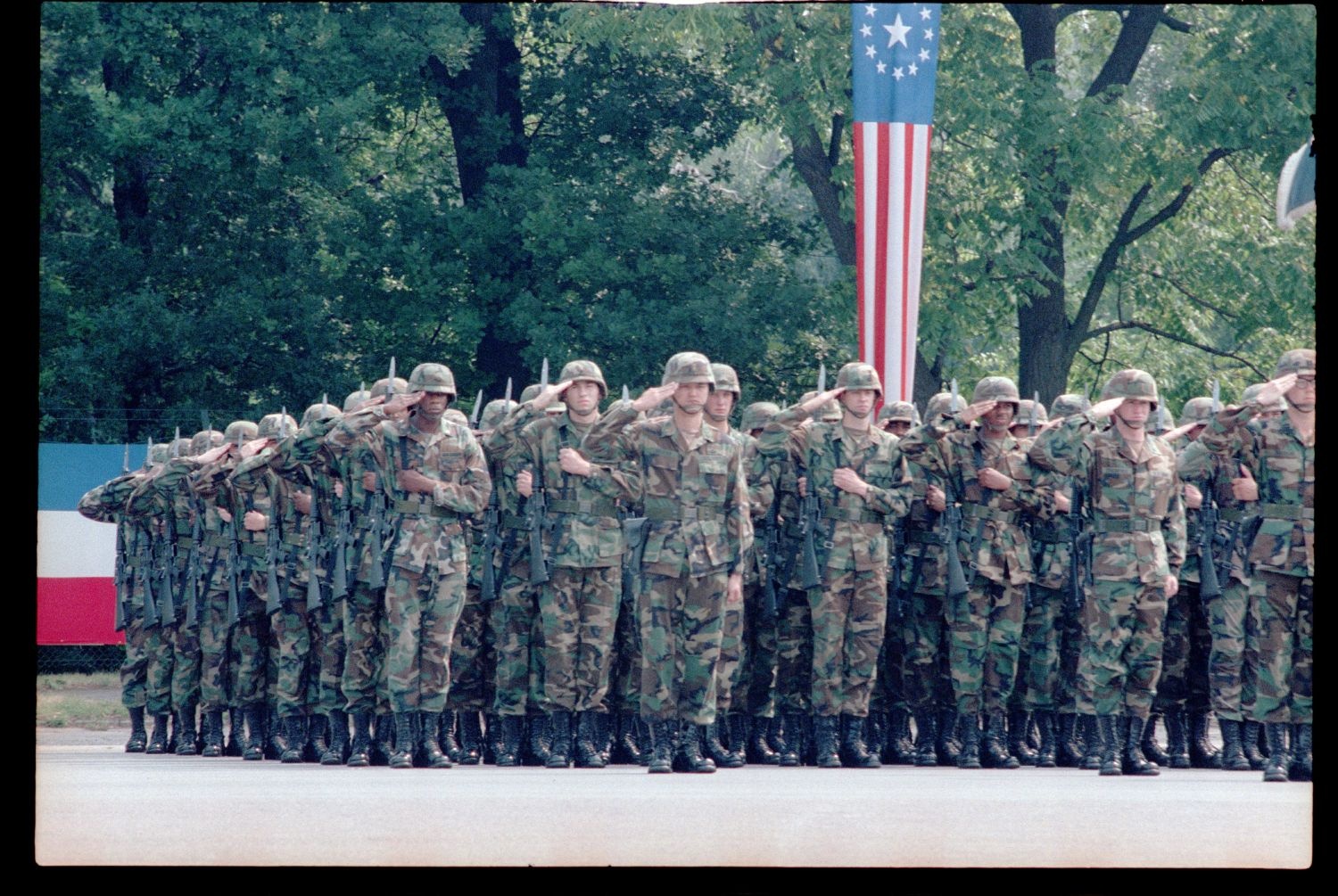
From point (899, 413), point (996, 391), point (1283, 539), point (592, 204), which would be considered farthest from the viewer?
point (592, 204)

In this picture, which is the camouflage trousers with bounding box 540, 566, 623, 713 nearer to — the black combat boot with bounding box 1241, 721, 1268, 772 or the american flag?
the black combat boot with bounding box 1241, 721, 1268, 772

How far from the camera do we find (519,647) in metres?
11.7

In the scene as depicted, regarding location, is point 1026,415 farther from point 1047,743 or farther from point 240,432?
point 240,432

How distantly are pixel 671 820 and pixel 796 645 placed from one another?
142 inches

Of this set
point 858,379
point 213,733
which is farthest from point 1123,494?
point 213,733

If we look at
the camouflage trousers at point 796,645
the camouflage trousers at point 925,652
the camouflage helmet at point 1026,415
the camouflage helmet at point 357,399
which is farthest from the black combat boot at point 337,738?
the camouflage helmet at point 1026,415

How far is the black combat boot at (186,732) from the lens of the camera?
13.9m

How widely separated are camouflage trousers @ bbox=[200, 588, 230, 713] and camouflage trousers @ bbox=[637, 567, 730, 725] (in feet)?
12.0

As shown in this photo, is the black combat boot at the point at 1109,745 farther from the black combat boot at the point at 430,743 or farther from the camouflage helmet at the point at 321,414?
the camouflage helmet at the point at 321,414

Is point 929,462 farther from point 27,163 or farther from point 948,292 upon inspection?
point 948,292

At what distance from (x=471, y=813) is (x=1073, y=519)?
4.51 m

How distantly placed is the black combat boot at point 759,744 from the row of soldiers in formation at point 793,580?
0.01 metres

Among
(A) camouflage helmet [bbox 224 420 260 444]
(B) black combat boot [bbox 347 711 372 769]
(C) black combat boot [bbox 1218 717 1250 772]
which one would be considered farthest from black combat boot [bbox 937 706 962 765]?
(A) camouflage helmet [bbox 224 420 260 444]
